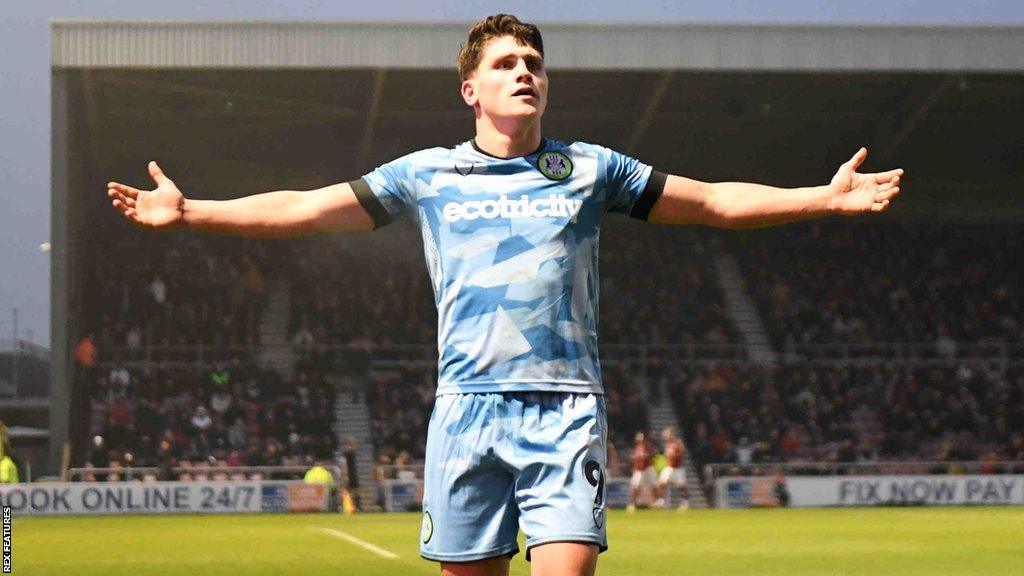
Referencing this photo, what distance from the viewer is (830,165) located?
43875 millimetres

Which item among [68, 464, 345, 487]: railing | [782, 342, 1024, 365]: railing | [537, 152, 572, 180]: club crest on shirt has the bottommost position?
[68, 464, 345, 487]: railing

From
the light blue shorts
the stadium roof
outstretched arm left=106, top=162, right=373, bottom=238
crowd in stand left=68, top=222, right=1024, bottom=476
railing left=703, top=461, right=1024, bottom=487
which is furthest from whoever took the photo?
crowd in stand left=68, top=222, right=1024, bottom=476

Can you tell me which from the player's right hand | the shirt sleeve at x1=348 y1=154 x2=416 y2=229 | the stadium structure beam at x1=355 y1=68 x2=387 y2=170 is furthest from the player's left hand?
the stadium structure beam at x1=355 y1=68 x2=387 y2=170

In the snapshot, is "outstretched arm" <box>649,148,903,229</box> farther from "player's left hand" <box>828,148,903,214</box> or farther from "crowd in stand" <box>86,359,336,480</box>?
"crowd in stand" <box>86,359,336,480</box>

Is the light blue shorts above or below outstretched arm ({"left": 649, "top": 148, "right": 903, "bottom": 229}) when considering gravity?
below

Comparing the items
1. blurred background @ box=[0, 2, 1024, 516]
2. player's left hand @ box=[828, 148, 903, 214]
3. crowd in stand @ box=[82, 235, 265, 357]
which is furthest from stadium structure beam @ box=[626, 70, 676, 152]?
player's left hand @ box=[828, 148, 903, 214]

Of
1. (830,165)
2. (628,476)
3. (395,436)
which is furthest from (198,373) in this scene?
(830,165)

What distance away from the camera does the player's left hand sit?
5.70 meters

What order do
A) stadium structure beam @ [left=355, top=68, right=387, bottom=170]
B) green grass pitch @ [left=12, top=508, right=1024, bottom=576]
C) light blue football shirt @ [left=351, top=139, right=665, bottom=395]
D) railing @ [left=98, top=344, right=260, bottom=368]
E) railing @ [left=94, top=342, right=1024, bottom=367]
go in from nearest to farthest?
light blue football shirt @ [left=351, top=139, right=665, bottom=395], green grass pitch @ [left=12, top=508, right=1024, bottom=576], stadium structure beam @ [left=355, top=68, right=387, bottom=170], railing @ [left=98, top=344, right=260, bottom=368], railing @ [left=94, top=342, right=1024, bottom=367]

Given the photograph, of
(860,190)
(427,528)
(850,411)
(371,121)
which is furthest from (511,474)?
(371,121)

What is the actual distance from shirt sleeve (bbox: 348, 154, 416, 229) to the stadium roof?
28145mm

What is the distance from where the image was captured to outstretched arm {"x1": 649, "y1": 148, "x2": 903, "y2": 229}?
5.65 metres

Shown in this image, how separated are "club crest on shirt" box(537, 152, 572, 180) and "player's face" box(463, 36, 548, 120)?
0.47 feet

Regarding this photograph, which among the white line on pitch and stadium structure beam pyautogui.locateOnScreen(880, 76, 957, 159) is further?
stadium structure beam pyautogui.locateOnScreen(880, 76, 957, 159)
